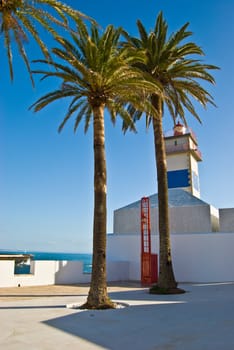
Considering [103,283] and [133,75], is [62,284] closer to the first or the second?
[103,283]

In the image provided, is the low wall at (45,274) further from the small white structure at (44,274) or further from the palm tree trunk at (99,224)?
the palm tree trunk at (99,224)

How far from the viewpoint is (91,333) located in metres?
7.57

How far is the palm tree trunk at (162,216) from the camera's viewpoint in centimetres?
1631

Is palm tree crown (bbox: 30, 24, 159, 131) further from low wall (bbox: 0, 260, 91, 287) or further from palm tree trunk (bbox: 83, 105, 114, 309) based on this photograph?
low wall (bbox: 0, 260, 91, 287)

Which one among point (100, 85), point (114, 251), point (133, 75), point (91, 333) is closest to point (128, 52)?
point (133, 75)

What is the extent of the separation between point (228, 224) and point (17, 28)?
21537mm

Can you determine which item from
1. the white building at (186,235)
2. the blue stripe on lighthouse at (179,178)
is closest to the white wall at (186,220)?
the white building at (186,235)

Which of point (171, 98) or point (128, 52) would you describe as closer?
point (128, 52)

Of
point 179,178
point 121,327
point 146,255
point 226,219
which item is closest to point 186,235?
point 146,255

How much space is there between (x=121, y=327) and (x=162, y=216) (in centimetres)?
900

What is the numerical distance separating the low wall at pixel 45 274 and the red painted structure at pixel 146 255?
12.8 feet

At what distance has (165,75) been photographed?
17.4 metres

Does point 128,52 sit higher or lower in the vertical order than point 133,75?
higher

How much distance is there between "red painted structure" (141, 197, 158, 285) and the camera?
22.1 m
